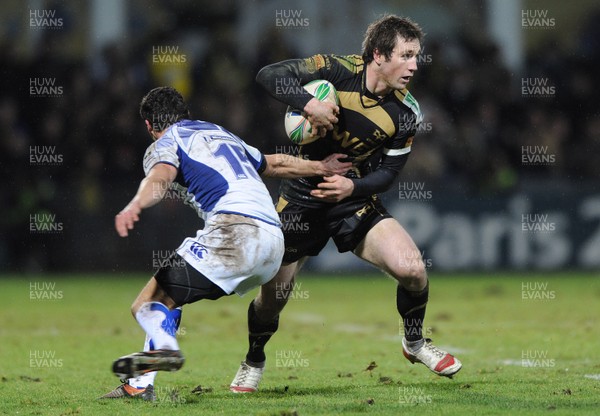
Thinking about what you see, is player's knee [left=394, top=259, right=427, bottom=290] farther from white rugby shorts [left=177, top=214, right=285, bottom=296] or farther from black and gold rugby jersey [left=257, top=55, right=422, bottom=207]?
white rugby shorts [left=177, top=214, right=285, bottom=296]

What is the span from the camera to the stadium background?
16.7 m

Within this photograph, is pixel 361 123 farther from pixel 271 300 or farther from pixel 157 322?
pixel 157 322

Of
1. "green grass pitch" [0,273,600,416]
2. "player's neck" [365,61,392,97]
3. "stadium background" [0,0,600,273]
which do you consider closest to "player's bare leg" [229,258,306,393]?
"green grass pitch" [0,273,600,416]

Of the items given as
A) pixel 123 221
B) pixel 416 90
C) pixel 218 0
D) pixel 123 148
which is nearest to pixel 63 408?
pixel 123 221

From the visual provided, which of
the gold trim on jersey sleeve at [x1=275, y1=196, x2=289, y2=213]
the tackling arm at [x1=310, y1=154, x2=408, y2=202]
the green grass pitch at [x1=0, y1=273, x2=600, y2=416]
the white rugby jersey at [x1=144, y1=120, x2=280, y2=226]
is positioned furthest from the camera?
the gold trim on jersey sleeve at [x1=275, y1=196, x2=289, y2=213]

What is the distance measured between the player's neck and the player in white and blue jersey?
3.89 ft

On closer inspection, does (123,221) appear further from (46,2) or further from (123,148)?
(46,2)

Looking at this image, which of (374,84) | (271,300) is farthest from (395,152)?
(271,300)

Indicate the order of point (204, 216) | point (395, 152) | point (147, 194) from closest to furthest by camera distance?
point (147, 194) < point (204, 216) < point (395, 152)

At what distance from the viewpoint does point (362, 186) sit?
23.9 feet

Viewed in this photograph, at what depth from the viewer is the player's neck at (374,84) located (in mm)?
7328

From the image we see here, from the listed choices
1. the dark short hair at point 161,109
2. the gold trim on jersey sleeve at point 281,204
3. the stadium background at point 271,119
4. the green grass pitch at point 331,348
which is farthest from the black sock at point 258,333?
the stadium background at point 271,119

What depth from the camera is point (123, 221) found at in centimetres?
570

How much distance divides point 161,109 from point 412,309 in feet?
7.60
